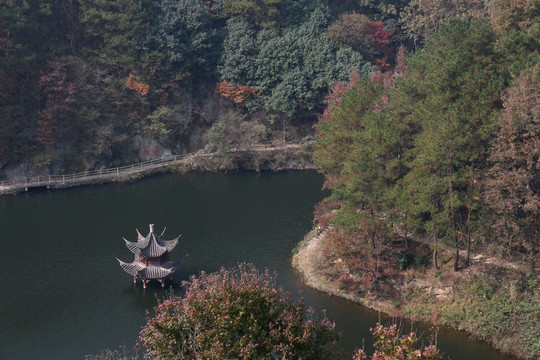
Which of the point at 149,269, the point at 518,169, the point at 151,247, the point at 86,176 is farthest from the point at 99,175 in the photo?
the point at 518,169

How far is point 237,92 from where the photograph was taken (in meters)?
73.3

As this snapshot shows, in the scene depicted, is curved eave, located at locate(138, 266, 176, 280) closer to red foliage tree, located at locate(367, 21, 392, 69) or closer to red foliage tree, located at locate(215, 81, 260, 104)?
red foliage tree, located at locate(215, 81, 260, 104)

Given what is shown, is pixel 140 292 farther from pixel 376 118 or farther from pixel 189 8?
pixel 189 8

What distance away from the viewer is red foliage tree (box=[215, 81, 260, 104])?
241ft

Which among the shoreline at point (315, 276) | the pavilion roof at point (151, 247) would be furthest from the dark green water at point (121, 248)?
the pavilion roof at point (151, 247)

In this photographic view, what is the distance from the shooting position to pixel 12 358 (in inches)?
1277

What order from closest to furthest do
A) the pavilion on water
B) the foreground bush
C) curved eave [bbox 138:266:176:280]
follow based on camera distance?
→ the foreground bush, curved eave [bbox 138:266:176:280], the pavilion on water

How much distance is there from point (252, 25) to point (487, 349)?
54549 millimetres

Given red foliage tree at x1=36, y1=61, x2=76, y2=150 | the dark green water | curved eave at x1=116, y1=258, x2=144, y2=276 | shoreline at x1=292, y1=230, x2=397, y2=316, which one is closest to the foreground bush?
the dark green water

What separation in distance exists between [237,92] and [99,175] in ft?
63.8

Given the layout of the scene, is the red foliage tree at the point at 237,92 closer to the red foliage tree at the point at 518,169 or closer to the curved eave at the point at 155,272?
the curved eave at the point at 155,272

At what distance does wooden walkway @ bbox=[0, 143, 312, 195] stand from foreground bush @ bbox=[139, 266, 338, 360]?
46.8 m

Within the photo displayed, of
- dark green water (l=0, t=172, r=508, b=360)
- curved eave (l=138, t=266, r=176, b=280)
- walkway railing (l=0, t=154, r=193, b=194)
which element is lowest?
dark green water (l=0, t=172, r=508, b=360)

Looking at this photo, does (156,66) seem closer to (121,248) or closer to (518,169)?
(121,248)
